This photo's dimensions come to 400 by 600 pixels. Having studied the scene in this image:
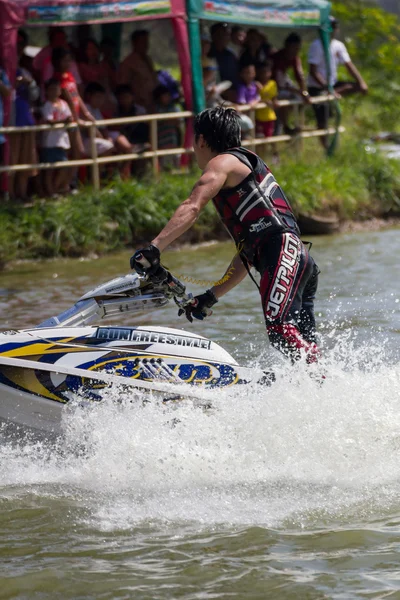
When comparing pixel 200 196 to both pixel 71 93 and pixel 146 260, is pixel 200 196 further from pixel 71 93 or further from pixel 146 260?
pixel 71 93

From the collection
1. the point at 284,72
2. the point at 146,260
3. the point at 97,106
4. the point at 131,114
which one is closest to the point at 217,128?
the point at 146,260

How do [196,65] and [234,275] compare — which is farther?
[196,65]

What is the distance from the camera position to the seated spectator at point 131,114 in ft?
43.2

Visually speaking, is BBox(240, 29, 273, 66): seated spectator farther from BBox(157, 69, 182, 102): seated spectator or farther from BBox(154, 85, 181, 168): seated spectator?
BBox(154, 85, 181, 168): seated spectator

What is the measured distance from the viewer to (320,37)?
1560 centimetres

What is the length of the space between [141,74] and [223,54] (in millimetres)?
1250

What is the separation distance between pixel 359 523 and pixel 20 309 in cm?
539

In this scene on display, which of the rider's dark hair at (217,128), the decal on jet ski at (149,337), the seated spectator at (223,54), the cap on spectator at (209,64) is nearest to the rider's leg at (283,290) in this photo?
the decal on jet ski at (149,337)

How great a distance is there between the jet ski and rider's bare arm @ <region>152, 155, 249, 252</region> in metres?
0.20

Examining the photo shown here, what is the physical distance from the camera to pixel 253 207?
534cm

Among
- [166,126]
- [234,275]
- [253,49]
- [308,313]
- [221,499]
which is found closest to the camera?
[221,499]

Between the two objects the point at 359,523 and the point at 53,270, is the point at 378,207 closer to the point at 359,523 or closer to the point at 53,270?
the point at 53,270

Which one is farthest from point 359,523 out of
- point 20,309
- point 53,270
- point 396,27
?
point 396,27

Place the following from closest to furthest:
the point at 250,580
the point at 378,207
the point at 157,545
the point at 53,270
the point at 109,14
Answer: the point at 250,580
the point at 157,545
the point at 53,270
the point at 109,14
the point at 378,207
